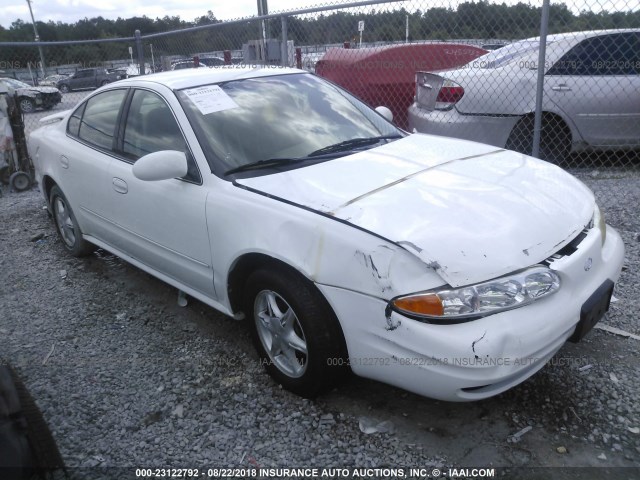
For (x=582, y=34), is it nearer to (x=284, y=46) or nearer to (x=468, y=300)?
(x=284, y=46)

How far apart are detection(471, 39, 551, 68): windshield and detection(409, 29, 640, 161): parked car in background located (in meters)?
0.01

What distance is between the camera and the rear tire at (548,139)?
5590mm

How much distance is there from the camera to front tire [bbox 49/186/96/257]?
179 inches

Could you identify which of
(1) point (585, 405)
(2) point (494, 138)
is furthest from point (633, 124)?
(1) point (585, 405)

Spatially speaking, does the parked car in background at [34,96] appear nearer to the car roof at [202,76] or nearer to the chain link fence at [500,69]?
the chain link fence at [500,69]

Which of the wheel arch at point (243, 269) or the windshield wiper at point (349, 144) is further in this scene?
the windshield wiper at point (349, 144)

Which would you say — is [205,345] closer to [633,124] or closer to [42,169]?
[42,169]

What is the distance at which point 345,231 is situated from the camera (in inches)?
89.7

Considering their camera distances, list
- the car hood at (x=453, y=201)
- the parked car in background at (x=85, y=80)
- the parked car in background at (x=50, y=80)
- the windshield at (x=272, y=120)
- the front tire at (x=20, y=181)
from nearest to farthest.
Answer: the car hood at (x=453, y=201), the windshield at (x=272, y=120), the front tire at (x=20, y=181), the parked car in background at (x=85, y=80), the parked car in background at (x=50, y=80)

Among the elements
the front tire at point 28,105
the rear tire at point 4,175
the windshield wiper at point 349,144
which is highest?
the windshield wiper at point 349,144

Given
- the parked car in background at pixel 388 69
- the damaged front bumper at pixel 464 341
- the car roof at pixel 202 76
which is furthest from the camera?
the parked car in background at pixel 388 69

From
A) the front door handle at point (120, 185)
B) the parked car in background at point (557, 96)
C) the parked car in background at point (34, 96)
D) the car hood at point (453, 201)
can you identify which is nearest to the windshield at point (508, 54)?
the parked car in background at point (557, 96)

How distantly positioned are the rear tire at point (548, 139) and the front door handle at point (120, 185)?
3.94 metres

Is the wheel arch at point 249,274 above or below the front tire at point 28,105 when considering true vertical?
above
